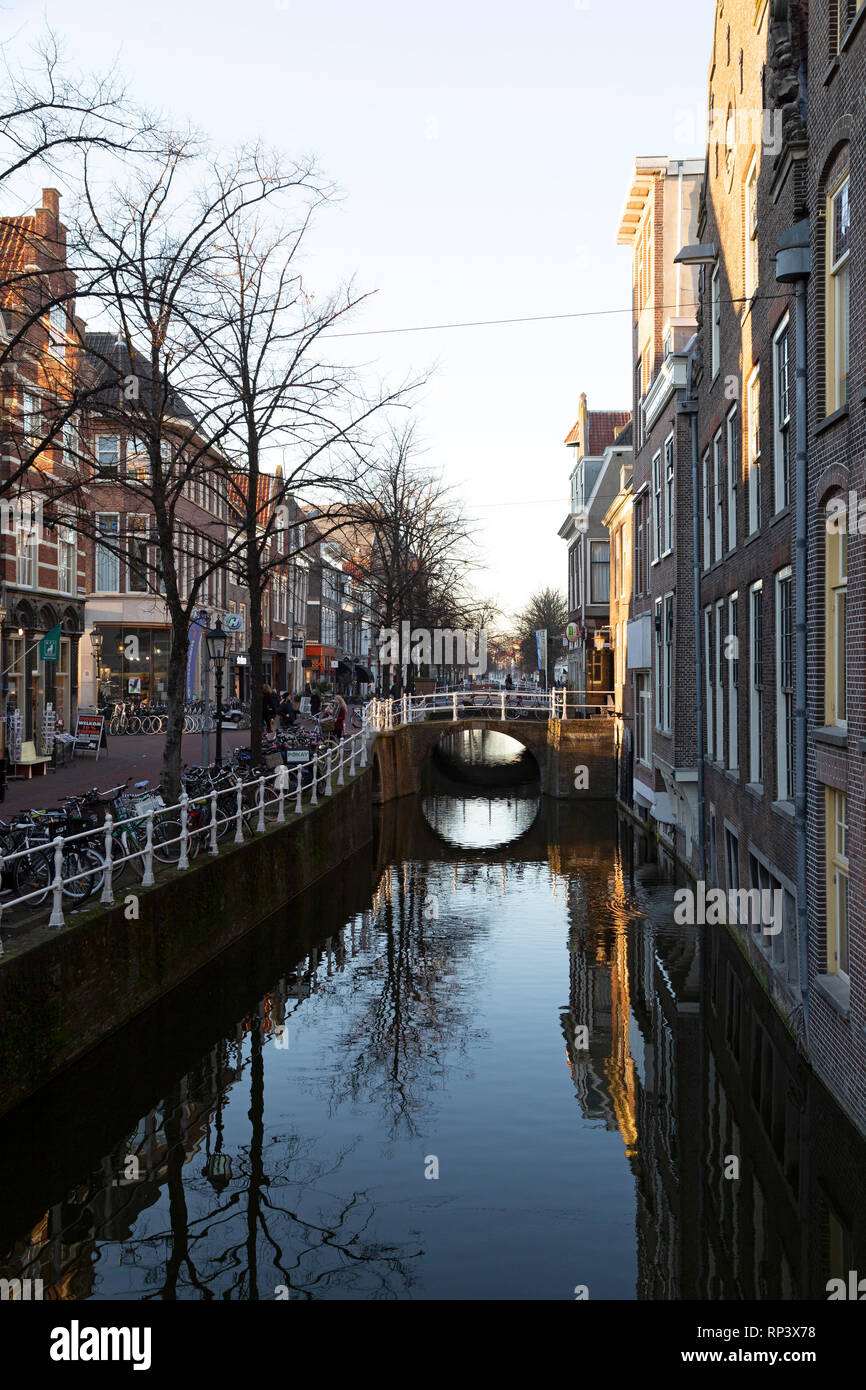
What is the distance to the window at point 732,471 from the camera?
16.7 metres

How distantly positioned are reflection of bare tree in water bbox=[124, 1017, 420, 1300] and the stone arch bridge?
88.4 feet

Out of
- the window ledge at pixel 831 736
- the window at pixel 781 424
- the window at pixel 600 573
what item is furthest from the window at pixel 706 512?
the window at pixel 600 573

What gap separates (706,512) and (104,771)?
45.0ft

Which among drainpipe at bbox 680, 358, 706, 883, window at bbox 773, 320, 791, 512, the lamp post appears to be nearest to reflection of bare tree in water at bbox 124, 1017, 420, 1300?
window at bbox 773, 320, 791, 512

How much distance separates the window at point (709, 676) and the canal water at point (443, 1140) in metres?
3.51

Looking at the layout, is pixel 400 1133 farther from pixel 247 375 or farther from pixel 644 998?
pixel 247 375

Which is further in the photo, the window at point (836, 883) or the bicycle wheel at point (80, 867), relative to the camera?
the bicycle wheel at point (80, 867)

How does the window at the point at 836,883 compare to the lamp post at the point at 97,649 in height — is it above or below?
below

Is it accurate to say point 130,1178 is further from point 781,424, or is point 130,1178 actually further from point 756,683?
point 781,424

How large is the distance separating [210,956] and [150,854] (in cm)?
279

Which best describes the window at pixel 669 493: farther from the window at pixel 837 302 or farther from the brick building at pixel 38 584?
the window at pixel 837 302

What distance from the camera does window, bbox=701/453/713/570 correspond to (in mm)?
19406

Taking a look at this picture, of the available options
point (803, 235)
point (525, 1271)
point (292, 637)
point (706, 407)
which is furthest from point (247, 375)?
point (292, 637)

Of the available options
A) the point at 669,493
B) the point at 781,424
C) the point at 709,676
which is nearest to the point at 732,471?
the point at 781,424
